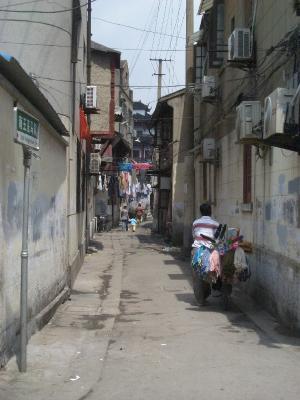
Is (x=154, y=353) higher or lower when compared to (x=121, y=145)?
lower

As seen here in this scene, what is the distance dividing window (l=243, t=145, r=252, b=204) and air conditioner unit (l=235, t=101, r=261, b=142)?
2.44m

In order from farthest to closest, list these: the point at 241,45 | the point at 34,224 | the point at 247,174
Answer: the point at 247,174, the point at 241,45, the point at 34,224

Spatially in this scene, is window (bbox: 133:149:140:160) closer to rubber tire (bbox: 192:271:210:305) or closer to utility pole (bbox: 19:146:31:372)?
rubber tire (bbox: 192:271:210:305)

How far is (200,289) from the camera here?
10789 millimetres

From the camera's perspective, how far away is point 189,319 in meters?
9.63

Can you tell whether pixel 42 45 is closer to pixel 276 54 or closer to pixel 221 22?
pixel 276 54

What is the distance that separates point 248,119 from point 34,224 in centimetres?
385

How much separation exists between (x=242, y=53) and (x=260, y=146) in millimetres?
2286

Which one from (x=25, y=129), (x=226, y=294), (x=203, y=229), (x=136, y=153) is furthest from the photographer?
(x=136, y=153)

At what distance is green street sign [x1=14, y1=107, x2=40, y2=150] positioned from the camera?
224 inches

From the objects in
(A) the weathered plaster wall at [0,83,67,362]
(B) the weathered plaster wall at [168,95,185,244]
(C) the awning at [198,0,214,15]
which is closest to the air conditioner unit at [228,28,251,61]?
(A) the weathered plaster wall at [0,83,67,362]

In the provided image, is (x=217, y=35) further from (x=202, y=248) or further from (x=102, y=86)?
(x=102, y=86)

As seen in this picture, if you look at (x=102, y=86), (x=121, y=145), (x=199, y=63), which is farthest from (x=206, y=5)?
(x=121, y=145)

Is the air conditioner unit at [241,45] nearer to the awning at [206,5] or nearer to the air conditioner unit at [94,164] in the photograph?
the awning at [206,5]
